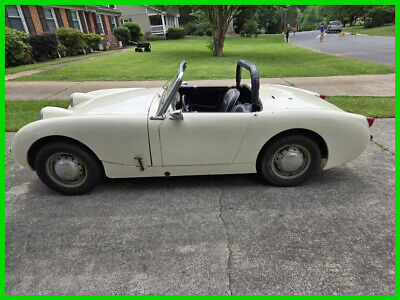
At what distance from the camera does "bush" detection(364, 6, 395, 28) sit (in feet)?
143

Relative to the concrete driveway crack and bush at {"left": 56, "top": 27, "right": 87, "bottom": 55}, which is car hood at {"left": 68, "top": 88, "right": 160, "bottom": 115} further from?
bush at {"left": 56, "top": 27, "right": 87, "bottom": 55}

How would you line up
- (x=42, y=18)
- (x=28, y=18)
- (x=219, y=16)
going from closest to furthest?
(x=219, y=16), (x=28, y=18), (x=42, y=18)

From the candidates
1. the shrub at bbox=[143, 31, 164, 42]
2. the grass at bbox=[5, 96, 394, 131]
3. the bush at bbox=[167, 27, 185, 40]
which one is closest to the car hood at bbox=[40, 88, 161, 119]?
the grass at bbox=[5, 96, 394, 131]

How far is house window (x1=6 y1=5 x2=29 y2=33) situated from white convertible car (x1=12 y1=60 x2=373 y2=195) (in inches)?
729

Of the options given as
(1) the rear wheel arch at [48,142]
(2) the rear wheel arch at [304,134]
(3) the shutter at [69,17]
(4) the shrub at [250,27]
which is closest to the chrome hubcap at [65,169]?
(1) the rear wheel arch at [48,142]

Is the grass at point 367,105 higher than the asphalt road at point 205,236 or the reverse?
the reverse

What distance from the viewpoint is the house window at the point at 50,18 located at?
62.6 ft

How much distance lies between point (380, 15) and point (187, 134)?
185 ft

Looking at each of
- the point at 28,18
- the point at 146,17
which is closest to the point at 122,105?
the point at 28,18

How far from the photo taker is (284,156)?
293 cm

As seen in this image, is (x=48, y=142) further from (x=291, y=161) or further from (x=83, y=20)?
(x=83, y=20)

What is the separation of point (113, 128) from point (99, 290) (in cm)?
147

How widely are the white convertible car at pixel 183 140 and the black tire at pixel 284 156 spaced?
1 centimetres

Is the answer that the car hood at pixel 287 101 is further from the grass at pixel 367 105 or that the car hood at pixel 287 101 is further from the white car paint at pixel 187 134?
the grass at pixel 367 105
